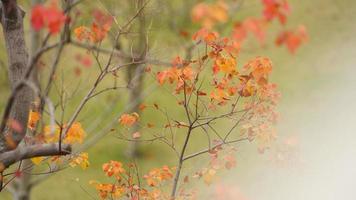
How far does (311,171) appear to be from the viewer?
11.9 meters

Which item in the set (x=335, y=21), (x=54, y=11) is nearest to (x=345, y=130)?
(x=335, y=21)

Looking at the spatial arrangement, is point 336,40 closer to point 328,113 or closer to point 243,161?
point 328,113

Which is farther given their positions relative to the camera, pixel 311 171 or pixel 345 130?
pixel 345 130

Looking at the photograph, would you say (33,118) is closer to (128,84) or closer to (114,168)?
(128,84)

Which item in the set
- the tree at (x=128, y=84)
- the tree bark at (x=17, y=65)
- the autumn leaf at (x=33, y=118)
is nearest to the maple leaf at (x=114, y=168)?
the tree at (x=128, y=84)

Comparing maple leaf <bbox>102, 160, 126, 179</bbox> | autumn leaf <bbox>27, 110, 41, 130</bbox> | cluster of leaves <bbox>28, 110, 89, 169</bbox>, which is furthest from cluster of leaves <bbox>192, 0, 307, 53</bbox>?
maple leaf <bbox>102, 160, 126, 179</bbox>

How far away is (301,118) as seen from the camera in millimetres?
14812

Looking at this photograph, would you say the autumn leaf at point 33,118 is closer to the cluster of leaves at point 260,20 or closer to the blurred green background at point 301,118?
the blurred green background at point 301,118

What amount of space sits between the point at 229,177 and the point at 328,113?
3993 mm

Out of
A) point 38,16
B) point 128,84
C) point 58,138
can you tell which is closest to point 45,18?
point 38,16

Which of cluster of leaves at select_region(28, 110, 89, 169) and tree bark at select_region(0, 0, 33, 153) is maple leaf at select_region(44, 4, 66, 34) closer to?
tree bark at select_region(0, 0, 33, 153)

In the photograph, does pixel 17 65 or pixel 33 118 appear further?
pixel 33 118

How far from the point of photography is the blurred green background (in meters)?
11.6

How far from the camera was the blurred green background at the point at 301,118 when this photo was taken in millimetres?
11594
